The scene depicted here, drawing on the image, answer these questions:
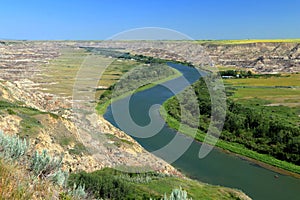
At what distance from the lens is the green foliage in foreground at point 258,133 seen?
2100 cm

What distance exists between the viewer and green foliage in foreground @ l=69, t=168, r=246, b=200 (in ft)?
30.6

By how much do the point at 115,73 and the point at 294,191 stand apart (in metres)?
44.6

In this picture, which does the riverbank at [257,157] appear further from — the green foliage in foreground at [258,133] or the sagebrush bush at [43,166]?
the sagebrush bush at [43,166]

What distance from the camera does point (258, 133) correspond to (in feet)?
81.1

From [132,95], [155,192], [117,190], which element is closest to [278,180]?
[155,192]

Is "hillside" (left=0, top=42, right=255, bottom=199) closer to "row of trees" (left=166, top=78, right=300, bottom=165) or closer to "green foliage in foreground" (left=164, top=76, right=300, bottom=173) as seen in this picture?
"green foliage in foreground" (left=164, top=76, right=300, bottom=173)

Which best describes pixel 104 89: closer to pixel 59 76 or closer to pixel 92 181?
pixel 59 76

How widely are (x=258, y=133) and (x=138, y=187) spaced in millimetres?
15832

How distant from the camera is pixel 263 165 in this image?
20.2 metres

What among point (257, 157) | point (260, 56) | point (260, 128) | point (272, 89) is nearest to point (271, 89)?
point (272, 89)

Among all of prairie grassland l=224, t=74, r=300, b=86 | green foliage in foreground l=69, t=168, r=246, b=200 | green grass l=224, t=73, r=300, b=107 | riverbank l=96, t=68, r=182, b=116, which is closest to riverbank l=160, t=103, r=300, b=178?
green foliage in foreground l=69, t=168, r=246, b=200

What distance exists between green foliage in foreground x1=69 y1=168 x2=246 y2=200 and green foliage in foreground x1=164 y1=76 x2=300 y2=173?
327 inches

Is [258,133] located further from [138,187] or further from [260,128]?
[138,187]

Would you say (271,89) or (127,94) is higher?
(271,89)
